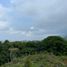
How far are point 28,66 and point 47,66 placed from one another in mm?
12628

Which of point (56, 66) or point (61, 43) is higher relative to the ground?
point (61, 43)

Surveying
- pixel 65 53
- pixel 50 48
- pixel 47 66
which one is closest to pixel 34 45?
pixel 50 48

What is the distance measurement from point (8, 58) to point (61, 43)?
11745 millimetres

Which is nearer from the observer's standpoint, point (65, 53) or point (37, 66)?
point (37, 66)

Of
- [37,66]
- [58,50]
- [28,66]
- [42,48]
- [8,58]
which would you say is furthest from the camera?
[42,48]

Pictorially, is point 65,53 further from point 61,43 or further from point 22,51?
point 22,51

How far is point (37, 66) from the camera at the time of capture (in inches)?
862

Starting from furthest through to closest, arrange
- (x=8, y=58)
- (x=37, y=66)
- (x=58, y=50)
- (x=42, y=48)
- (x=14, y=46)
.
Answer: (x=14, y=46) < (x=42, y=48) < (x=58, y=50) < (x=8, y=58) < (x=37, y=66)

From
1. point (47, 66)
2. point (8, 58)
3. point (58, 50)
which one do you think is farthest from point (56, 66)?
point (58, 50)

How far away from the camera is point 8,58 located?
42.8 m

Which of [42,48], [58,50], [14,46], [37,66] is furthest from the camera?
[14,46]

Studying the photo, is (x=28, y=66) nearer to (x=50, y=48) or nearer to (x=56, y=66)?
(x=56, y=66)

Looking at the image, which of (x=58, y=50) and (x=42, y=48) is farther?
(x=42, y=48)

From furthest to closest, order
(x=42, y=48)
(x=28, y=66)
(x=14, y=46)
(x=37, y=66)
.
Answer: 1. (x=14, y=46)
2. (x=42, y=48)
3. (x=37, y=66)
4. (x=28, y=66)
